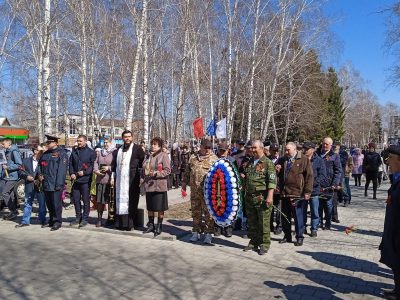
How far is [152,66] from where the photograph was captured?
24.8m

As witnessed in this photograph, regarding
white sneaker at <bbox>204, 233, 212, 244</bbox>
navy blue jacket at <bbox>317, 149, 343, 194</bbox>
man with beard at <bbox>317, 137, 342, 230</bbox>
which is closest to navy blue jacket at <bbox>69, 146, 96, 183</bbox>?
white sneaker at <bbox>204, 233, 212, 244</bbox>

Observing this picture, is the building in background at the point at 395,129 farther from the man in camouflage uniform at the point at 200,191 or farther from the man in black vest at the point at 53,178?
the man in black vest at the point at 53,178

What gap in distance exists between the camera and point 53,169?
29.2 feet

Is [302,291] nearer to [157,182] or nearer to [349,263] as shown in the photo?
[349,263]

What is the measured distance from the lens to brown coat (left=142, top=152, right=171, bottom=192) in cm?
805

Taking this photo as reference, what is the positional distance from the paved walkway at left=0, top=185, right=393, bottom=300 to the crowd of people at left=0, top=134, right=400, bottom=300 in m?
0.50

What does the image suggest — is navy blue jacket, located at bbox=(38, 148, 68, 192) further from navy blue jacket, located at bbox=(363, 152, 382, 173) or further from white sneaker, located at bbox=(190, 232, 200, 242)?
navy blue jacket, located at bbox=(363, 152, 382, 173)

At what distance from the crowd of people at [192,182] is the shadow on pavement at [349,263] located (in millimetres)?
698

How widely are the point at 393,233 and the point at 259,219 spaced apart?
277 cm

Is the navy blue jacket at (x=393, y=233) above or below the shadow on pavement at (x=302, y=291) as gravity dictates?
above

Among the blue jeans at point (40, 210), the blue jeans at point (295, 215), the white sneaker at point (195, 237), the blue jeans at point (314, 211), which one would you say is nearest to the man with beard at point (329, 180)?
the blue jeans at point (314, 211)

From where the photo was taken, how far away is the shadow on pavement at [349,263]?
20.3 ft

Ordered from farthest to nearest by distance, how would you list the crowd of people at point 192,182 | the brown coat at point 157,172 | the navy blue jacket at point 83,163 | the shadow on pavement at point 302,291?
the navy blue jacket at point 83,163, the brown coat at point 157,172, the crowd of people at point 192,182, the shadow on pavement at point 302,291

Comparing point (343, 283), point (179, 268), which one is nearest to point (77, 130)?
point (179, 268)
